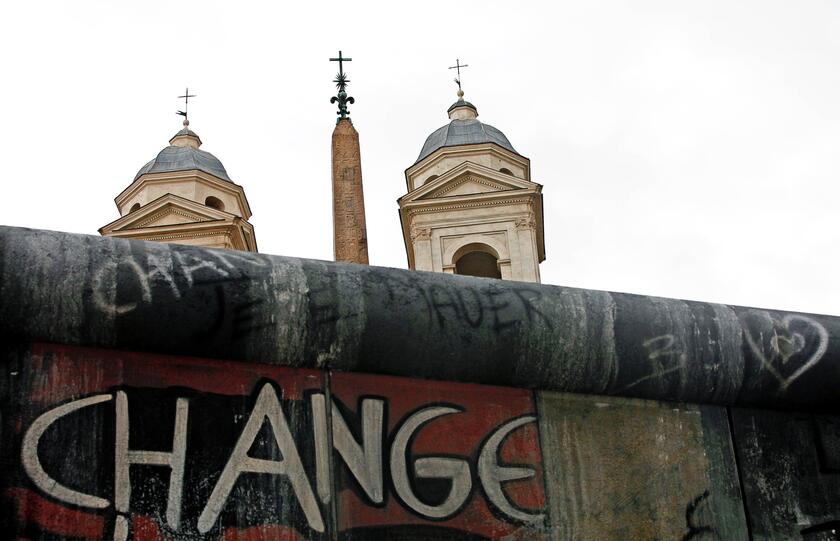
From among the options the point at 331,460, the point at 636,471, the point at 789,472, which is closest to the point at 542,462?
the point at 636,471

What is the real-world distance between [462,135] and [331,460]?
31697mm

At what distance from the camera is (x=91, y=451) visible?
3.71 m

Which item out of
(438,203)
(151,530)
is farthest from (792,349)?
(438,203)

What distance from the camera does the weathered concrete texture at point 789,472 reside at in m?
4.39

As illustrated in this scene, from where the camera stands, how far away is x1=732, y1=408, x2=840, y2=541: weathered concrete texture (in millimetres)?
4391

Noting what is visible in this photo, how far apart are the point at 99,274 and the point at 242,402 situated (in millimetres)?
611

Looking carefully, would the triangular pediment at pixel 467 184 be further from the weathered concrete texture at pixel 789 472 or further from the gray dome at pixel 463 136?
the weathered concrete texture at pixel 789 472

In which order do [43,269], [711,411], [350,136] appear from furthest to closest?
[350,136] → [711,411] → [43,269]

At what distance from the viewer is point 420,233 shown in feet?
108

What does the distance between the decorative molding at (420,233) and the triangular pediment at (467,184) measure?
85cm

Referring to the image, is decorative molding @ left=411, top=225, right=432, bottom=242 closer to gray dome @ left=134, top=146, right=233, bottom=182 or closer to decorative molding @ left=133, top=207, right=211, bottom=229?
decorative molding @ left=133, top=207, right=211, bottom=229

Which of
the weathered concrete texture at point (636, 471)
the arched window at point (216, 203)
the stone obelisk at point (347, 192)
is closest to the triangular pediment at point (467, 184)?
the arched window at point (216, 203)

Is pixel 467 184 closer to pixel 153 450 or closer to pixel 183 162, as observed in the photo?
pixel 183 162

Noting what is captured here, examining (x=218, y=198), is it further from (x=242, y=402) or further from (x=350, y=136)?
(x=242, y=402)
